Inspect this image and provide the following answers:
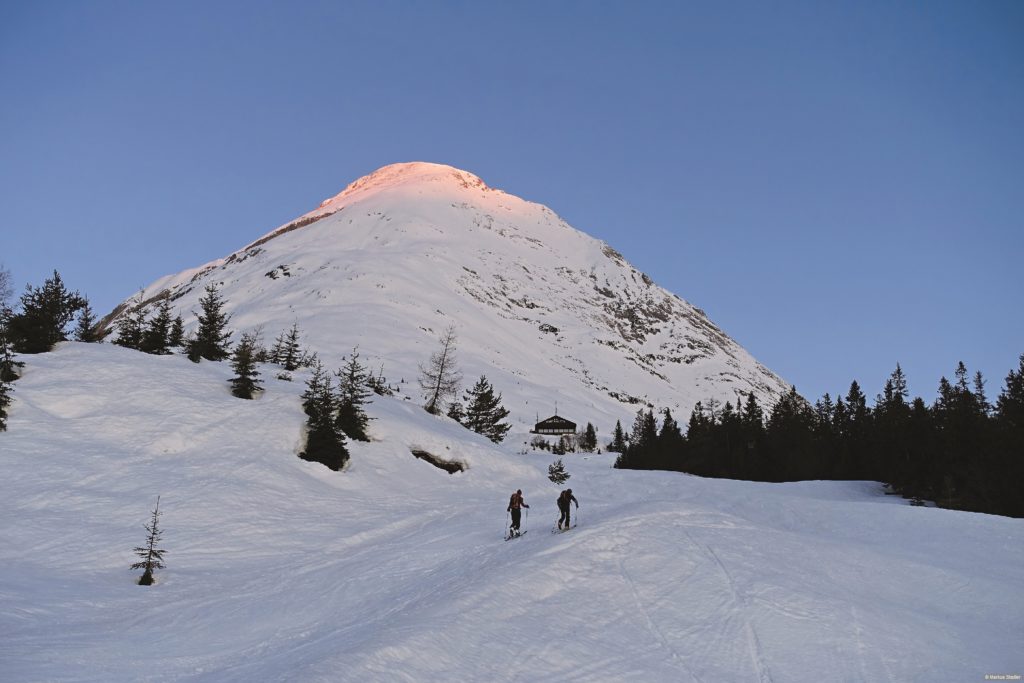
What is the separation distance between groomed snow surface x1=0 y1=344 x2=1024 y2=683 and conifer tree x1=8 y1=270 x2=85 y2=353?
1835mm

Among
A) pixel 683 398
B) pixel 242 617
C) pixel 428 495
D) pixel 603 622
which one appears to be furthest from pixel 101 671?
pixel 683 398

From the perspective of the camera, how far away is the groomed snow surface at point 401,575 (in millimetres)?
10008

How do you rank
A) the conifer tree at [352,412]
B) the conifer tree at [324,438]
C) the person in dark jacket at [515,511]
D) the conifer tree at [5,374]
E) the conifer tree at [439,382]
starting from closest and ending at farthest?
1. the person in dark jacket at [515,511]
2. the conifer tree at [5,374]
3. the conifer tree at [324,438]
4. the conifer tree at [352,412]
5. the conifer tree at [439,382]

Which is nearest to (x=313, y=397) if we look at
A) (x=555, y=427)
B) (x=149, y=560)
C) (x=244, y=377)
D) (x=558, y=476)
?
(x=244, y=377)

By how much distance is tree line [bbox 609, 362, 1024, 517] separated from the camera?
34.5 meters

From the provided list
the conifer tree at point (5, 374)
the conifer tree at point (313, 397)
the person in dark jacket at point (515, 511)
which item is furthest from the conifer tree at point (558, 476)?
the conifer tree at point (5, 374)

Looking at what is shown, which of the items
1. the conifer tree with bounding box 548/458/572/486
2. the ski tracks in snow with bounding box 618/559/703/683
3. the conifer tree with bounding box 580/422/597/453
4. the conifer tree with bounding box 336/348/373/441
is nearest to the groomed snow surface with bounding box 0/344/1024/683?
the ski tracks in snow with bounding box 618/559/703/683

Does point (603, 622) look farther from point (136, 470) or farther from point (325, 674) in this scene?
point (136, 470)

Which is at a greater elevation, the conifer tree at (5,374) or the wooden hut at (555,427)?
the wooden hut at (555,427)

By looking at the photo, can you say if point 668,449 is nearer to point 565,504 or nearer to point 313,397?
point 313,397

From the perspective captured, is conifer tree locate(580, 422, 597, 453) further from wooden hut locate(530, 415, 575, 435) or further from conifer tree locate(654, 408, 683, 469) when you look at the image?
conifer tree locate(654, 408, 683, 469)

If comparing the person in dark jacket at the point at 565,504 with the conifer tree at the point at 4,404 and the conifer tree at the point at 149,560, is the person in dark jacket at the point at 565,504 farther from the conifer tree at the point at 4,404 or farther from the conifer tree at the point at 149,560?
the conifer tree at the point at 4,404

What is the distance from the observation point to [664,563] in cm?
1401

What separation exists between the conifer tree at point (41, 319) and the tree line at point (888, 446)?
4849 cm
